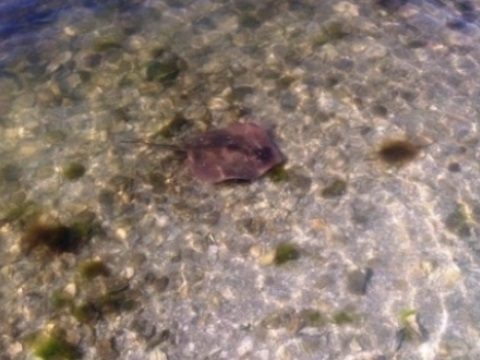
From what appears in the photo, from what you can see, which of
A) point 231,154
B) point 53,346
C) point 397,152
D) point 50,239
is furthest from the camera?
point 397,152

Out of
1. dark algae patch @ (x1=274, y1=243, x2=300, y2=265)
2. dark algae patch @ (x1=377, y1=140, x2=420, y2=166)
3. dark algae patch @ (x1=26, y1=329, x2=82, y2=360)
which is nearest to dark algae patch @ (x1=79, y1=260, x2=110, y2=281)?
dark algae patch @ (x1=26, y1=329, x2=82, y2=360)

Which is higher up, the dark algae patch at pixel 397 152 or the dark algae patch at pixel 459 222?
the dark algae patch at pixel 397 152

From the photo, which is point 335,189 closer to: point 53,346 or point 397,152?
point 397,152

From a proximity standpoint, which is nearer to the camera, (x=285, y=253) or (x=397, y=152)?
(x=285, y=253)

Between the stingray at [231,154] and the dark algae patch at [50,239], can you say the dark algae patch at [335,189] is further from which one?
the dark algae patch at [50,239]

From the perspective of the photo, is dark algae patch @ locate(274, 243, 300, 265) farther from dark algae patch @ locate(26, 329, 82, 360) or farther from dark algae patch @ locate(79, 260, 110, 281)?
dark algae patch @ locate(26, 329, 82, 360)

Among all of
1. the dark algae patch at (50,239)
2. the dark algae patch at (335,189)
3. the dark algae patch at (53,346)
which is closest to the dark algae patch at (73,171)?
the dark algae patch at (50,239)

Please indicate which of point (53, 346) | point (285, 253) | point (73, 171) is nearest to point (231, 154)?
point (285, 253)
